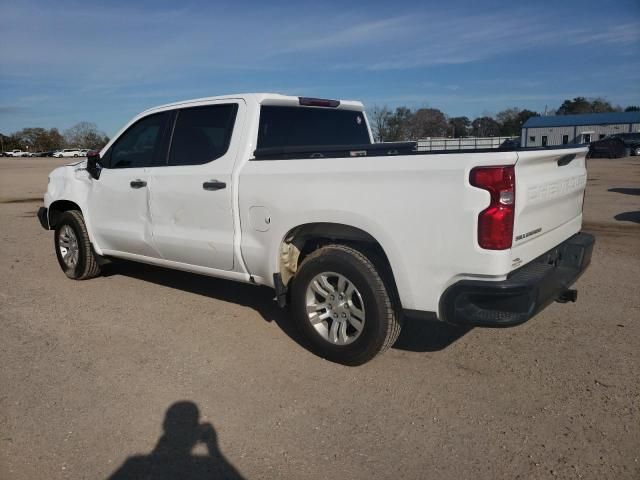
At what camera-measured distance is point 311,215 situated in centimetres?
396

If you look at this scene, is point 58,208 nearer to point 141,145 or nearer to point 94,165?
point 94,165

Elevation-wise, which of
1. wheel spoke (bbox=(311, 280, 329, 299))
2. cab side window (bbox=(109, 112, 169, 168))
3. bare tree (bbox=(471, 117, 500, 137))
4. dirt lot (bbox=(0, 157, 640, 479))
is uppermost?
cab side window (bbox=(109, 112, 169, 168))

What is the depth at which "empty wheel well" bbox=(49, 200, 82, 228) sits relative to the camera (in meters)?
6.54

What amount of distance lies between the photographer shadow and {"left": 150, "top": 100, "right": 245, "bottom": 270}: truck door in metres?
1.65

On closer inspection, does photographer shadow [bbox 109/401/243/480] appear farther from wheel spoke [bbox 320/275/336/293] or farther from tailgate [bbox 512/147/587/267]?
tailgate [bbox 512/147/587/267]

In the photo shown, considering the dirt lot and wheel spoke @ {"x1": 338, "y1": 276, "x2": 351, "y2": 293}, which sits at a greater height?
wheel spoke @ {"x1": 338, "y1": 276, "x2": 351, "y2": 293}

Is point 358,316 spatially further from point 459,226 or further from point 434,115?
point 434,115

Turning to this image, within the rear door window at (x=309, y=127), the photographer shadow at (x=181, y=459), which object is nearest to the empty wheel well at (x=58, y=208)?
the rear door window at (x=309, y=127)

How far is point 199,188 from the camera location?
472cm

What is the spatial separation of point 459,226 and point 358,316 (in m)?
1.05

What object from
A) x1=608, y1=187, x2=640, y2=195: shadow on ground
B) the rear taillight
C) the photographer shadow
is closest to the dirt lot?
the photographer shadow

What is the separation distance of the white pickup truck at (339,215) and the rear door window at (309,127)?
0.01 metres

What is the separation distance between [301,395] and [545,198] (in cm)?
209

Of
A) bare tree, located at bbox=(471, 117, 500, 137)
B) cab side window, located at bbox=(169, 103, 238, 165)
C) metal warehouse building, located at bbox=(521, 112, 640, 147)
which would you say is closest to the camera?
cab side window, located at bbox=(169, 103, 238, 165)
